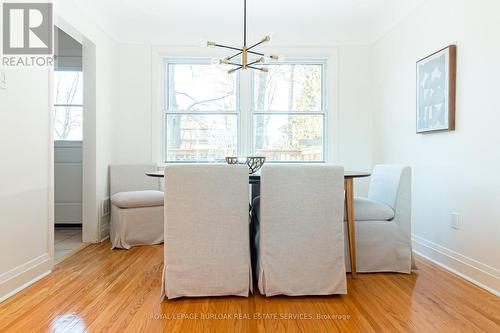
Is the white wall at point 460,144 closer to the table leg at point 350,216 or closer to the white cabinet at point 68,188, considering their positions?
the table leg at point 350,216

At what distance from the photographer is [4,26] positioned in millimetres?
2260

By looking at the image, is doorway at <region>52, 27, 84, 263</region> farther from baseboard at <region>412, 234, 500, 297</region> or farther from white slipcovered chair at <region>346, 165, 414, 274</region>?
baseboard at <region>412, 234, 500, 297</region>

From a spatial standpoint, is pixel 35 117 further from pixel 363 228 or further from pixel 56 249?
pixel 363 228

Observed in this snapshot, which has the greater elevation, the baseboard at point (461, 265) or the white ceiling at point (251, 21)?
the white ceiling at point (251, 21)

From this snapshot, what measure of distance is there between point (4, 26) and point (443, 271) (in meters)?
3.43

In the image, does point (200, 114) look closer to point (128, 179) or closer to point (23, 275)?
point (128, 179)


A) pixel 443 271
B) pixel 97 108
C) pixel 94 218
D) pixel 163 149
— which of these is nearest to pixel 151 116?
pixel 163 149

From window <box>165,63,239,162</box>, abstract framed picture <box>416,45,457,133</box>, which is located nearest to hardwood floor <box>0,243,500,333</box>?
abstract framed picture <box>416,45,457,133</box>

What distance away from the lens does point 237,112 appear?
4.32 m

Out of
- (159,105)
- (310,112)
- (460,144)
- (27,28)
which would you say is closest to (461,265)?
(460,144)

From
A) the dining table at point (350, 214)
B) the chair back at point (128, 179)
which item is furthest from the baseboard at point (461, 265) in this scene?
the chair back at point (128, 179)

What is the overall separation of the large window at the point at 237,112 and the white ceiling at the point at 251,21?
33 centimetres

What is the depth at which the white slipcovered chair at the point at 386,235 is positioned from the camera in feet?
8.71

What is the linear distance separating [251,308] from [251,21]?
324cm
